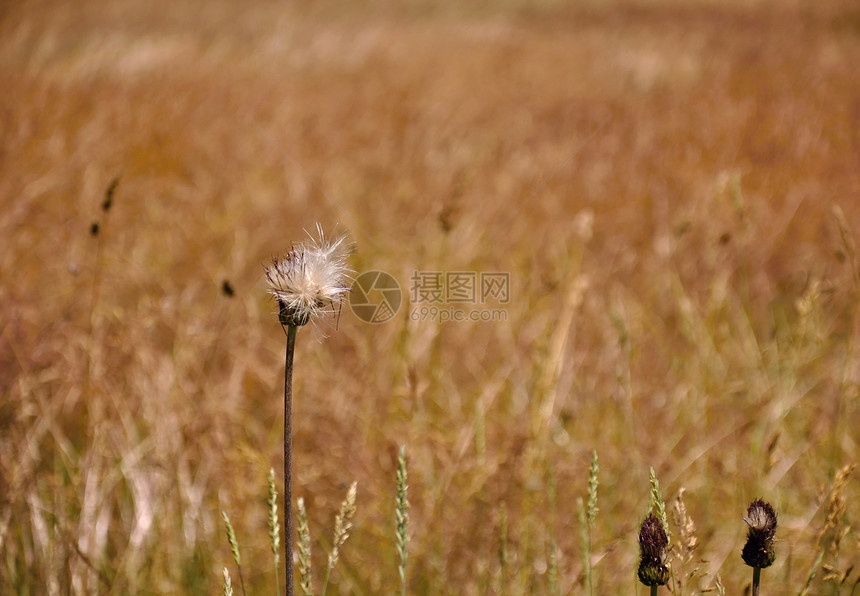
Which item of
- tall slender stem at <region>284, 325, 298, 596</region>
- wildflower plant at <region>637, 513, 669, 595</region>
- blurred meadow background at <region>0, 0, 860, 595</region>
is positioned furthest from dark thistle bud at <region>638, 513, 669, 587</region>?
tall slender stem at <region>284, 325, 298, 596</region>

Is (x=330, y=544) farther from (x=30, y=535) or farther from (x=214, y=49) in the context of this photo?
(x=214, y=49)

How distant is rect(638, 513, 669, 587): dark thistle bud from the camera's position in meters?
0.65

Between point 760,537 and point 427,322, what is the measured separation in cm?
130

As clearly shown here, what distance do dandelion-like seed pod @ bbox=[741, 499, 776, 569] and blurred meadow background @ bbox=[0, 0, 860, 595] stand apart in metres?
0.10

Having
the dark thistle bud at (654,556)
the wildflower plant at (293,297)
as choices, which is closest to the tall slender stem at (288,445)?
the wildflower plant at (293,297)

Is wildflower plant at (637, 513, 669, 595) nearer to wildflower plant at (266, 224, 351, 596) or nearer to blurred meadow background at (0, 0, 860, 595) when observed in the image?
blurred meadow background at (0, 0, 860, 595)

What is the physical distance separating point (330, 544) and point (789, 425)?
126cm

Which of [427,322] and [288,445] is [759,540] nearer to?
[288,445]

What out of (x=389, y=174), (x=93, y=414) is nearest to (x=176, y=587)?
(x=93, y=414)

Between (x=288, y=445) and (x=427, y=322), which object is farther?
(x=427, y=322)

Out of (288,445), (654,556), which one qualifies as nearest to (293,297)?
(288,445)

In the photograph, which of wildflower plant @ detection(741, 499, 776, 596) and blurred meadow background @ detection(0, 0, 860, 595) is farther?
blurred meadow background @ detection(0, 0, 860, 595)

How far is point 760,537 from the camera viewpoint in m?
0.67

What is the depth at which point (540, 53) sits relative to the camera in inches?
193
